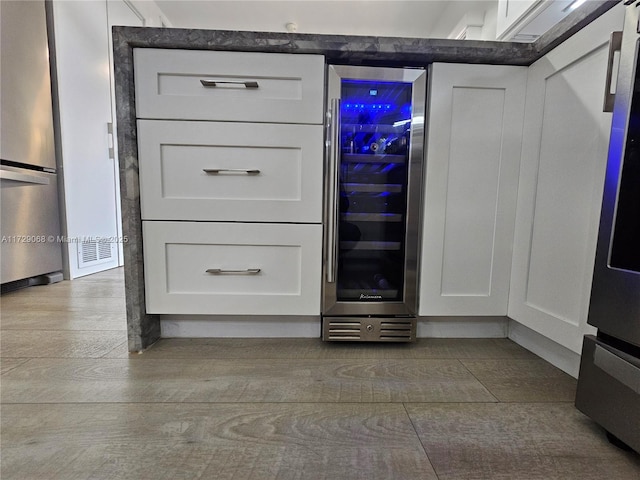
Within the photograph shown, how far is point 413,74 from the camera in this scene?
110 cm

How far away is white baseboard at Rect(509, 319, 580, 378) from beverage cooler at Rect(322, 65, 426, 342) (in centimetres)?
42

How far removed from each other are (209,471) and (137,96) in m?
1.08

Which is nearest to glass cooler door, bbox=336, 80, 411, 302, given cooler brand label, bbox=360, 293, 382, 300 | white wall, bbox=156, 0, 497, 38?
cooler brand label, bbox=360, 293, 382, 300

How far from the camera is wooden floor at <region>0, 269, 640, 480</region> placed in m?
0.64

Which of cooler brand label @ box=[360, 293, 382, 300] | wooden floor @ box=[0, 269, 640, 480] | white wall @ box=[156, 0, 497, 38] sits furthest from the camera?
white wall @ box=[156, 0, 497, 38]

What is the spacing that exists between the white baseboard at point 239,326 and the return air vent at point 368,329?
95 mm

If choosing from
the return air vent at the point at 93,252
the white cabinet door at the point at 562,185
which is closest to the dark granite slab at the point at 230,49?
the white cabinet door at the point at 562,185

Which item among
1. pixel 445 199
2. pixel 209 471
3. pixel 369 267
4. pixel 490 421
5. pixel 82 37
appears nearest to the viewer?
pixel 209 471

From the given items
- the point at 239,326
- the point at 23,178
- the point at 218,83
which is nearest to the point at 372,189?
the point at 218,83

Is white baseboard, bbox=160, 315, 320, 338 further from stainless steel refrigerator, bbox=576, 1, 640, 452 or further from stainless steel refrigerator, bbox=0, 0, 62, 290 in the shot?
stainless steel refrigerator, bbox=0, 0, 62, 290

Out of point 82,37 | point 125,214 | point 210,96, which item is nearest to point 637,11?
point 210,96

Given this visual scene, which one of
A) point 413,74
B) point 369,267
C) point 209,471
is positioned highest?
point 413,74

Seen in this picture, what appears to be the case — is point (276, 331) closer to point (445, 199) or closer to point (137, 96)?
point (445, 199)

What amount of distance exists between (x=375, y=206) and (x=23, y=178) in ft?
6.52
